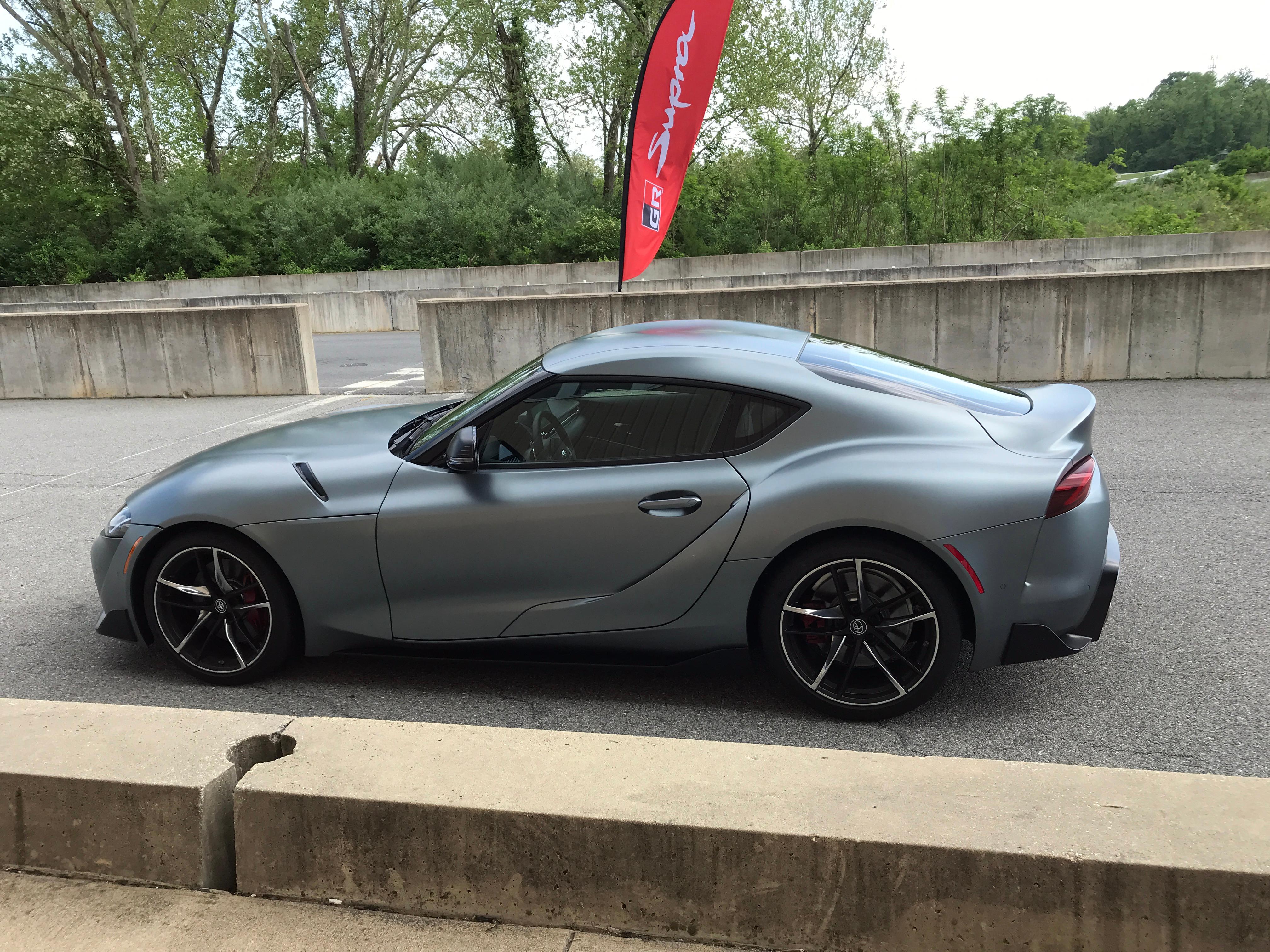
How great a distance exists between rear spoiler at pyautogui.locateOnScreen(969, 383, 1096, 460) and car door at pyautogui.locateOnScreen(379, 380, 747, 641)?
36.9 inches

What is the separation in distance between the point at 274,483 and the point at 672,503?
1.58 m

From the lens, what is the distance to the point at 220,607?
4.11 meters

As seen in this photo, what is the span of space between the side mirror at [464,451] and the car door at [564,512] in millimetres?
64

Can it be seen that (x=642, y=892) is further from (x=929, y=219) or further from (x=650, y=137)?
(x=929, y=219)

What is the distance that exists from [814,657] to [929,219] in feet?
109

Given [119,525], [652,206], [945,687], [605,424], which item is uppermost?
[652,206]

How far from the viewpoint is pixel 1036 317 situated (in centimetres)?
1130

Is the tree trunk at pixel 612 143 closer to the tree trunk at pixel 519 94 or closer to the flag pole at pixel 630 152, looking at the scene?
the tree trunk at pixel 519 94

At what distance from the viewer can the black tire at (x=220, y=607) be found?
4039 mm

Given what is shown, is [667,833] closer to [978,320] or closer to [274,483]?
[274,483]

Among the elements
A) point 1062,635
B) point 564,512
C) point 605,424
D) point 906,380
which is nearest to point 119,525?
point 564,512

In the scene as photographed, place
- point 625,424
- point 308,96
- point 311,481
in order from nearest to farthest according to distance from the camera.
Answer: point 625,424 < point 311,481 < point 308,96

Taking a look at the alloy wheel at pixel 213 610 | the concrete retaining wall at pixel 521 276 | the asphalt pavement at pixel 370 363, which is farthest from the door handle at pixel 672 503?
the concrete retaining wall at pixel 521 276

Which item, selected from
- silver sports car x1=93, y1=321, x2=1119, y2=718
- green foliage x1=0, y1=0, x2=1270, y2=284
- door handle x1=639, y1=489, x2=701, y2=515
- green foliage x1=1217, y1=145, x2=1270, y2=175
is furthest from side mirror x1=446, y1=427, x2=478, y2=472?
green foliage x1=1217, y1=145, x2=1270, y2=175
